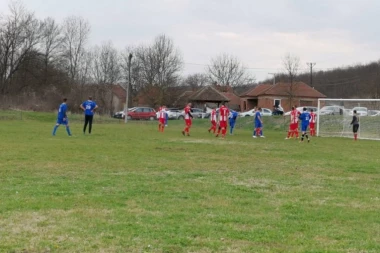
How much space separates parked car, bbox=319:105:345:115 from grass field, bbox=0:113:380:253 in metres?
20.1

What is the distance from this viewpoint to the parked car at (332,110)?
33.0m

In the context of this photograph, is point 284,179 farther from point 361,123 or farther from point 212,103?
point 212,103

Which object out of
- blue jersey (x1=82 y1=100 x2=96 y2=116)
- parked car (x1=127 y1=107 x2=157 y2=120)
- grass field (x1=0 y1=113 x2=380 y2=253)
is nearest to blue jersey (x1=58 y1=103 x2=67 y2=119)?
blue jersey (x1=82 y1=100 x2=96 y2=116)

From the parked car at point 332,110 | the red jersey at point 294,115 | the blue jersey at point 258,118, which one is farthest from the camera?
the parked car at point 332,110

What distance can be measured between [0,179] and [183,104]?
60936mm

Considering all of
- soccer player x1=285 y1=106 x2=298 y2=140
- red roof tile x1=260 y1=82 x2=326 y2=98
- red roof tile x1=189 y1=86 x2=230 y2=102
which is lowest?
soccer player x1=285 y1=106 x2=298 y2=140

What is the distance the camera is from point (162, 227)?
611 cm

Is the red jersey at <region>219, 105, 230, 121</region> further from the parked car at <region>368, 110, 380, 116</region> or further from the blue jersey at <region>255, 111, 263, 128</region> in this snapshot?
the parked car at <region>368, 110, 380, 116</region>

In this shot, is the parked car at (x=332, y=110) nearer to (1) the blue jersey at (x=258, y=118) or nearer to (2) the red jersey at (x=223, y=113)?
(1) the blue jersey at (x=258, y=118)

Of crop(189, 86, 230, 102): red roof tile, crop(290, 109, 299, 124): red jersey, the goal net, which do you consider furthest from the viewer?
crop(189, 86, 230, 102): red roof tile

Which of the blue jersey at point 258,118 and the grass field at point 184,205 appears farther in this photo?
the blue jersey at point 258,118

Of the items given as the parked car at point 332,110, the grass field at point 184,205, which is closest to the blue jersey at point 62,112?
the grass field at point 184,205

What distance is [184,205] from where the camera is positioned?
24.5ft

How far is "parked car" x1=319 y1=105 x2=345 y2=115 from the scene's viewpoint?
3301 cm
